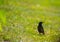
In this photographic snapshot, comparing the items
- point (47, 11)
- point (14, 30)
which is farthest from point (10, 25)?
point (47, 11)

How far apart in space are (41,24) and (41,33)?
0.13 metres

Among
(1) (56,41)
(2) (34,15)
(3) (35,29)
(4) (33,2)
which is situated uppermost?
(4) (33,2)

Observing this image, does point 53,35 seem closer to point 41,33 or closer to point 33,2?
point 41,33

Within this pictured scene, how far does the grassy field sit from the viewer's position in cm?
245

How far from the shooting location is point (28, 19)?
8.32 ft

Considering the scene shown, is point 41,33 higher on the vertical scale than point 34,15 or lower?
lower

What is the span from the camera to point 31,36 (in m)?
2.49

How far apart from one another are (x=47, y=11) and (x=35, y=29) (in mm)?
307

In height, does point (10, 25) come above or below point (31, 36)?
above

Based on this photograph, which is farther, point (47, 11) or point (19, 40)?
point (47, 11)

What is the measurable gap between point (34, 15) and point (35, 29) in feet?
0.63

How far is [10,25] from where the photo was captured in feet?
8.13

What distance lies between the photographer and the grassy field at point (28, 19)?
2.45m

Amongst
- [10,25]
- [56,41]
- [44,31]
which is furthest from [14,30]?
[56,41]
